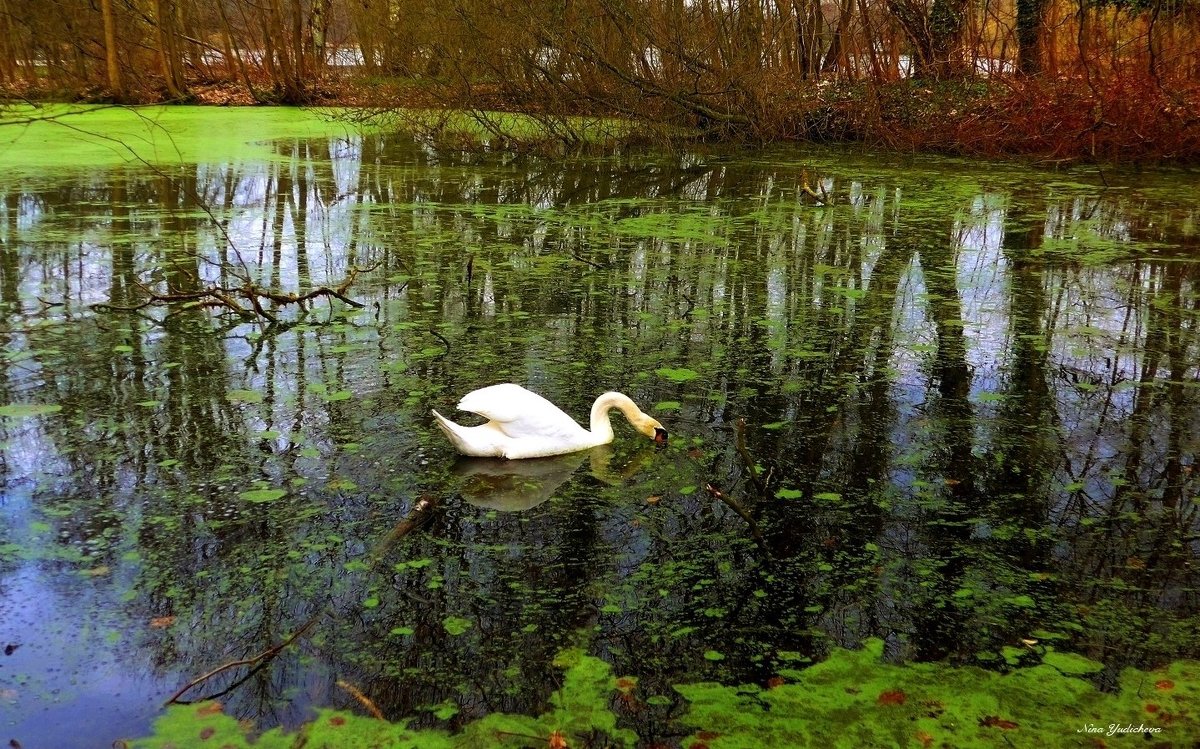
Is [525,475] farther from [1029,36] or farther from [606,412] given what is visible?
[1029,36]

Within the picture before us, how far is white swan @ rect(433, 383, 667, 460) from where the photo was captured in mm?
4066

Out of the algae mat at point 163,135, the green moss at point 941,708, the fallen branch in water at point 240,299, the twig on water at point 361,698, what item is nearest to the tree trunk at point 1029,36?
the algae mat at point 163,135

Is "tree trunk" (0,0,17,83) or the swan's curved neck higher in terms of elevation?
"tree trunk" (0,0,17,83)

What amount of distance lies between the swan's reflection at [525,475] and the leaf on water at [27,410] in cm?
182

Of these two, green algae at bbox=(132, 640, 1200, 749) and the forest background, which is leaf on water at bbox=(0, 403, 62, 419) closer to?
green algae at bbox=(132, 640, 1200, 749)

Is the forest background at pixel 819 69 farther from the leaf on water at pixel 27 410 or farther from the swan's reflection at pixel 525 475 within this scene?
the swan's reflection at pixel 525 475

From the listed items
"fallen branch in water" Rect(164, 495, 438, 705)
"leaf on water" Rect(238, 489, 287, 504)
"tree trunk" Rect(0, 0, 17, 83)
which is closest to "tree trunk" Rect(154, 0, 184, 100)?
"tree trunk" Rect(0, 0, 17, 83)

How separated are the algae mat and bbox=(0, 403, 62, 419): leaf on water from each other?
5.61m

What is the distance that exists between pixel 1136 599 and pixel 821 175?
9255 millimetres

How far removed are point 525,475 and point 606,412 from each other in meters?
0.45

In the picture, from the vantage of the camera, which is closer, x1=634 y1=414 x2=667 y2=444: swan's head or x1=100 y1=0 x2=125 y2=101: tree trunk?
x1=634 y1=414 x2=667 y2=444: swan's head

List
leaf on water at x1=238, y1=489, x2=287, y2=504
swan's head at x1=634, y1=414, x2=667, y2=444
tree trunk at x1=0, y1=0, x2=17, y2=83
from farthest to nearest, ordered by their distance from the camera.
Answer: tree trunk at x1=0, y1=0, x2=17, y2=83 → swan's head at x1=634, y1=414, x2=667, y2=444 → leaf on water at x1=238, y1=489, x2=287, y2=504

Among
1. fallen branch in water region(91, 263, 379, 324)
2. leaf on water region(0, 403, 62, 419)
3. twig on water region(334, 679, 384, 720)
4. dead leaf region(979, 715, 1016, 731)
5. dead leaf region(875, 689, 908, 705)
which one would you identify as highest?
fallen branch in water region(91, 263, 379, 324)

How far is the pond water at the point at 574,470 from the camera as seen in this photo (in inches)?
111
